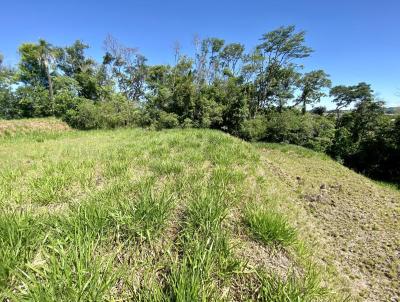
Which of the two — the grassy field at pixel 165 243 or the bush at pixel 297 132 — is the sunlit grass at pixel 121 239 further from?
the bush at pixel 297 132

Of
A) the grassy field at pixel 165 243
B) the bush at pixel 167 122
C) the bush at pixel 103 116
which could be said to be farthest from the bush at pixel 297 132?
the grassy field at pixel 165 243

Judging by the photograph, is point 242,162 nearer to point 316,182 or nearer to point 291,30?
point 316,182

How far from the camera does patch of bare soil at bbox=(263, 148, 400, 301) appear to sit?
304 centimetres

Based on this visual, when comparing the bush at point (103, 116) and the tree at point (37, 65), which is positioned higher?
the tree at point (37, 65)

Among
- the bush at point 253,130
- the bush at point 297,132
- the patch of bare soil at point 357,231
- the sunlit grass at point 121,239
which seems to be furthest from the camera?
the bush at point 297,132

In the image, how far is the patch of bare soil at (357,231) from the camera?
3045 millimetres

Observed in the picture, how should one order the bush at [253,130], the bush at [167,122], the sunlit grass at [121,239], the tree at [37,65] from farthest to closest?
the tree at [37,65]
the bush at [253,130]
the bush at [167,122]
the sunlit grass at [121,239]

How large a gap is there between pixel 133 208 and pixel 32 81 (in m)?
30.7

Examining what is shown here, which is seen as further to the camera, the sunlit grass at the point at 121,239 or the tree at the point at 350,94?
the tree at the point at 350,94

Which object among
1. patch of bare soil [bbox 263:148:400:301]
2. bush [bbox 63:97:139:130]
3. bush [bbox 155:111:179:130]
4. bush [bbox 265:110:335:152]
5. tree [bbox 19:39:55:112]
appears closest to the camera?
patch of bare soil [bbox 263:148:400:301]

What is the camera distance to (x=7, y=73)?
24406 millimetres

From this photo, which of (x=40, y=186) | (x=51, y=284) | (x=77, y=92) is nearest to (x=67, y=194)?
(x=40, y=186)

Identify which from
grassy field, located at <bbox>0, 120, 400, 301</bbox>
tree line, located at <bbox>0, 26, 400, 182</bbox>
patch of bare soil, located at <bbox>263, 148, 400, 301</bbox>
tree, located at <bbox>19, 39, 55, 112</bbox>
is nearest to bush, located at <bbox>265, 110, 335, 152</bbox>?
tree line, located at <bbox>0, 26, 400, 182</bbox>

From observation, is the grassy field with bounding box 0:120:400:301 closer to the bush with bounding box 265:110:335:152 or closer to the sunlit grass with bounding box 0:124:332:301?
the sunlit grass with bounding box 0:124:332:301
